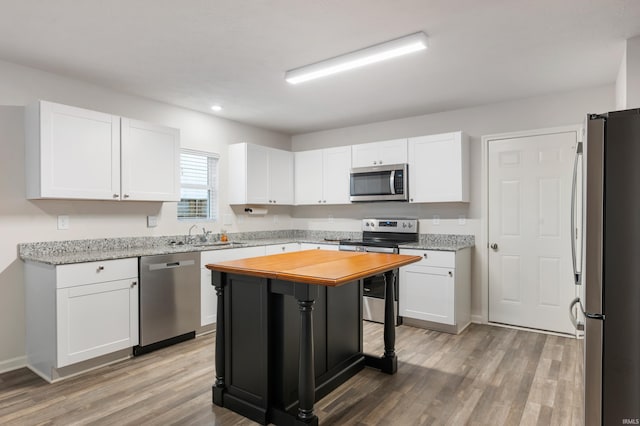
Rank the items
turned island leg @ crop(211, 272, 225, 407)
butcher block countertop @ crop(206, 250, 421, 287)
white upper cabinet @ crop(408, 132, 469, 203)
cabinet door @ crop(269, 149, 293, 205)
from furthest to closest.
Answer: cabinet door @ crop(269, 149, 293, 205), white upper cabinet @ crop(408, 132, 469, 203), turned island leg @ crop(211, 272, 225, 407), butcher block countertop @ crop(206, 250, 421, 287)

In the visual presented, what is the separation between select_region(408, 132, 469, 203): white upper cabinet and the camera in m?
4.14

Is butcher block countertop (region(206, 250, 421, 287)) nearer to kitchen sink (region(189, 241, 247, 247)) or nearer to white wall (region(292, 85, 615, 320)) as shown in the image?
kitchen sink (region(189, 241, 247, 247))

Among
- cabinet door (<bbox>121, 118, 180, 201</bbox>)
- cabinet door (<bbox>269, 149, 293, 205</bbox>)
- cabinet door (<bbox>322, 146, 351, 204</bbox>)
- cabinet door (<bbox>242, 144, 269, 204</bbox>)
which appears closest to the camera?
cabinet door (<bbox>121, 118, 180, 201</bbox>)

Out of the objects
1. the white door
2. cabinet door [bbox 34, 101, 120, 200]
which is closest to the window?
cabinet door [bbox 34, 101, 120, 200]

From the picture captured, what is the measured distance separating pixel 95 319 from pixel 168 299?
2.05 feet

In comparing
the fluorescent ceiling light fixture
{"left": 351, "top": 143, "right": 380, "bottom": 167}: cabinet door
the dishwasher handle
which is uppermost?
the fluorescent ceiling light fixture

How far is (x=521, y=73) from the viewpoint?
3318 millimetres

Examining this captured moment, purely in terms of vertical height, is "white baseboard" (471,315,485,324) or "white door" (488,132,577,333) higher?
"white door" (488,132,577,333)

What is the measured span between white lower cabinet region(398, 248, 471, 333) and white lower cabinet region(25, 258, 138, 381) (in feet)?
8.96

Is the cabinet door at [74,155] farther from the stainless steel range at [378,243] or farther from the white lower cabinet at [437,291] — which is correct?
the white lower cabinet at [437,291]

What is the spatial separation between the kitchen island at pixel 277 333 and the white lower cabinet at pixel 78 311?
1198mm

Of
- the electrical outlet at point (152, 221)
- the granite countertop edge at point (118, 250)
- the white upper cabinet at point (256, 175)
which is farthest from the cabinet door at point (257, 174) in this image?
the electrical outlet at point (152, 221)

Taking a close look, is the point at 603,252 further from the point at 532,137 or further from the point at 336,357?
the point at 532,137

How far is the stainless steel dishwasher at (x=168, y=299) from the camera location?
329cm
